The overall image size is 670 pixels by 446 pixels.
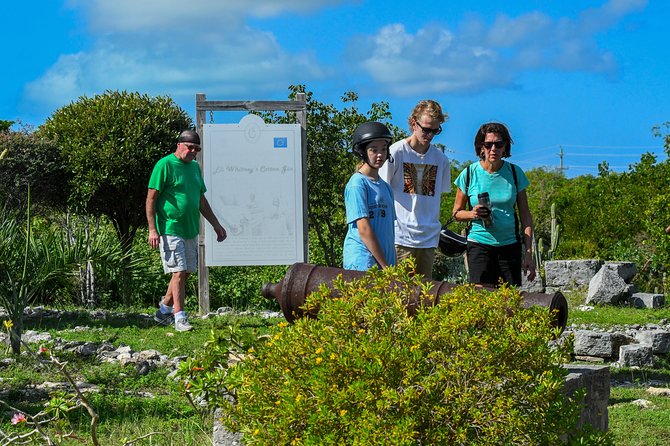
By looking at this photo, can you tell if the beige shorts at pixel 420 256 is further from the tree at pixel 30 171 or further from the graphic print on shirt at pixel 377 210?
the tree at pixel 30 171

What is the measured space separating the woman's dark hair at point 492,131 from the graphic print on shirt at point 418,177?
1.24 feet

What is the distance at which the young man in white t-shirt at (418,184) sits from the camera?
6.61 meters

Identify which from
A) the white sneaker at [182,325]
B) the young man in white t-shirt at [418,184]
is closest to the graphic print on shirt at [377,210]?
the young man in white t-shirt at [418,184]

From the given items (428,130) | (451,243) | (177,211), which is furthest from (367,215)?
(177,211)

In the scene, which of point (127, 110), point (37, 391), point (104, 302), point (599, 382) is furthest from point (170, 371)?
point (127, 110)

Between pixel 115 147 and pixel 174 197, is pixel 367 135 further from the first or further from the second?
pixel 115 147

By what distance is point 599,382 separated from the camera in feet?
17.6

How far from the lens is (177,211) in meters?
9.96

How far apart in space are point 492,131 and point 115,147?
871cm

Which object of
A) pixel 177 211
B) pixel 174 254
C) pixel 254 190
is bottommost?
pixel 174 254

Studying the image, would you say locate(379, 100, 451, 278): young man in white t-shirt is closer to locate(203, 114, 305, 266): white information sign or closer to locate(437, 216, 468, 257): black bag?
locate(437, 216, 468, 257): black bag

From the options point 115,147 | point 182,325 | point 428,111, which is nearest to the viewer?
point 428,111

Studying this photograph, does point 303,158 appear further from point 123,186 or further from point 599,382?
point 599,382

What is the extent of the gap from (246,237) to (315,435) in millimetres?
8788
